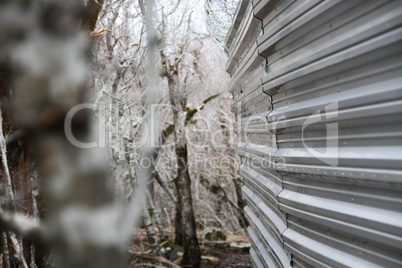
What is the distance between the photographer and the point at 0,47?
106 cm

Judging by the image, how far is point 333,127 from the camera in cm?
185

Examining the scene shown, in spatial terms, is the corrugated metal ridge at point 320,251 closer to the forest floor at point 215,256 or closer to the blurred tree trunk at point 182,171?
the forest floor at point 215,256

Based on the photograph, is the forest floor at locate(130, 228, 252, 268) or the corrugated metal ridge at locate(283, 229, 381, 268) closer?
the corrugated metal ridge at locate(283, 229, 381, 268)

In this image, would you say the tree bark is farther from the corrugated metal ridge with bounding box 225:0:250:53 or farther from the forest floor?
the forest floor

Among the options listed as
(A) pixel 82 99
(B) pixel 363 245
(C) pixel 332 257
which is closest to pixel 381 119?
(B) pixel 363 245

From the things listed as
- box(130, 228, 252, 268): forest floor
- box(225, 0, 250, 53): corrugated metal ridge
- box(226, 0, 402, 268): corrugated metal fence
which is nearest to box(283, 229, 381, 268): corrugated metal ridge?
box(226, 0, 402, 268): corrugated metal fence

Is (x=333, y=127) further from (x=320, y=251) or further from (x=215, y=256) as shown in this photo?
(x=215, y=256)

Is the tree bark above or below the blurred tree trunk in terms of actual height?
above

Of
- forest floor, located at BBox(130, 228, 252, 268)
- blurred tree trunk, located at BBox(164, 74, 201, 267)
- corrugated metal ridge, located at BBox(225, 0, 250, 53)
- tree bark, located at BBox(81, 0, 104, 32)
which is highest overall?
tree bark, located at BBox(81, 0, 104, 32)

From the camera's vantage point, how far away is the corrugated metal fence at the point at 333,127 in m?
1.44

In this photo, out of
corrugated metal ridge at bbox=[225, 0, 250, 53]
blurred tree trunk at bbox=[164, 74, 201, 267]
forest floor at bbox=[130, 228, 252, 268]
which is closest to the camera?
corrugated metal ridge at bbox=[225, 0, 250, 53]

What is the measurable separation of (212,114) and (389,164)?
16740 millimetres

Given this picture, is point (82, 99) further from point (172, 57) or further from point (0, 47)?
point (172, 57)

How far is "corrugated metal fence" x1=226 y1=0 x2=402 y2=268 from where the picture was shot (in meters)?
1.44
